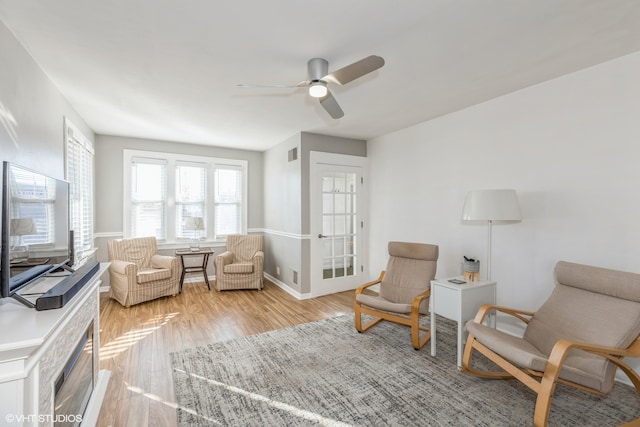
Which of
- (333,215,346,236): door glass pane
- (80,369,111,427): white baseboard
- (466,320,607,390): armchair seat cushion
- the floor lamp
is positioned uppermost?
the floor lamp

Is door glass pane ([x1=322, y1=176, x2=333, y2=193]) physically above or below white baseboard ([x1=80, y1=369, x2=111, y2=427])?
above

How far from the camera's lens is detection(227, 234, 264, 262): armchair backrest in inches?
209

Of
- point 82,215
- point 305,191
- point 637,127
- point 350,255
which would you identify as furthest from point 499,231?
point 82,215

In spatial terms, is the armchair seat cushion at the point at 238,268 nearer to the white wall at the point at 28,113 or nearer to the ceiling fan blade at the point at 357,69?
the white wall at the point at 28,113

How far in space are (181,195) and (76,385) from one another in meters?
3.97

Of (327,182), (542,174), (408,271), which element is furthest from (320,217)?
(542,174)

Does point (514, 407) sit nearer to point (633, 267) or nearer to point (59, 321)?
point (633, 267)

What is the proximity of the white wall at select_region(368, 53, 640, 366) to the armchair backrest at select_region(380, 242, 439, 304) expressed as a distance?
598 mm

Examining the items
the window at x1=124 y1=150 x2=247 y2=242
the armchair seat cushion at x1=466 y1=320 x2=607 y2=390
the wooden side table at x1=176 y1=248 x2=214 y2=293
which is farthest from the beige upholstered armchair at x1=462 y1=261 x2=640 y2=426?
the window at x1=124 y1=150 x2=247 y2=242

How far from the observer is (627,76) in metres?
2.32

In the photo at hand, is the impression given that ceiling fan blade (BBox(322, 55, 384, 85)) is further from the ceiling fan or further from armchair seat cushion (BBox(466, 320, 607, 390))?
armchair seat cushion (BBox(466, 320, 607, 390))

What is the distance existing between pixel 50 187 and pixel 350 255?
391cm

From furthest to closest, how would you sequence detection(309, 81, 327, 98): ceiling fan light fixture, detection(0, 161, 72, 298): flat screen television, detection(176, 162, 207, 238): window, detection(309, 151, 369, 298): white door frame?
detection(176, 162, 207, 238): window < detection(309, 151, 369, 298): white door frame < detection(309, 81, 327, 98): ceiling fan light fixture < detection(0, 161, 72, 298): flat screen television

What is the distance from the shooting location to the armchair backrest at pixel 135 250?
174 inches
